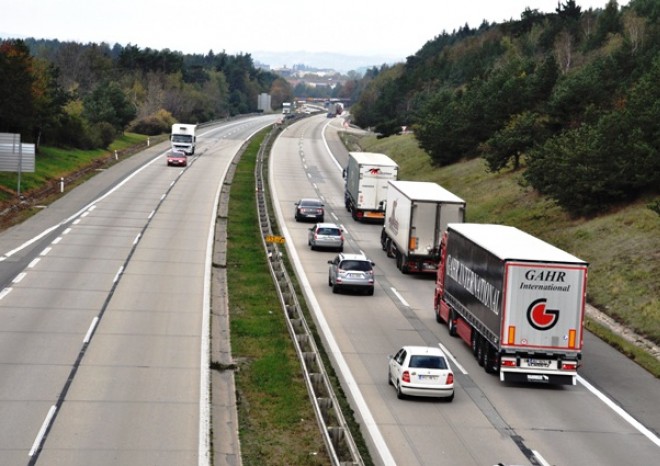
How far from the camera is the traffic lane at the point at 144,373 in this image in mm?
20875

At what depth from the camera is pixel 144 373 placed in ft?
88.7

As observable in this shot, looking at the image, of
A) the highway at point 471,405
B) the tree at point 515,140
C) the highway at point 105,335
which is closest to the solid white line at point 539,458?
the highway at point 471,405

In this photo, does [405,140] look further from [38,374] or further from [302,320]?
[38,374]

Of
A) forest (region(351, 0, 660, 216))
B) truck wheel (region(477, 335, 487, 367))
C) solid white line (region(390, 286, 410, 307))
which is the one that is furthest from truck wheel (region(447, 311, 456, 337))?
forest (region(351, 0, 660, 216))

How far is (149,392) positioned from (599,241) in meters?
26.5

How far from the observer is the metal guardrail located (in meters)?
20.6

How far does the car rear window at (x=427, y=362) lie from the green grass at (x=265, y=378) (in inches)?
109

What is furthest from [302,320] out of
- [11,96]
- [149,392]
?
[11,96]

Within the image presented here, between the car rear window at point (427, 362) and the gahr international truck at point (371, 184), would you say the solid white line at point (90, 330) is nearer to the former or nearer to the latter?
the car rear window at point (427, 362)

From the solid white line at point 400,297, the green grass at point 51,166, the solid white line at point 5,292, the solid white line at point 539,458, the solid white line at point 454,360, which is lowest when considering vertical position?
the solid white line at point 539,458

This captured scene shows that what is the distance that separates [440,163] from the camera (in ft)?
286

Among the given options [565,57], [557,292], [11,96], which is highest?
[565,57]

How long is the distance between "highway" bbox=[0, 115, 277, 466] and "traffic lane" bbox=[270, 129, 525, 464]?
13.7 ft

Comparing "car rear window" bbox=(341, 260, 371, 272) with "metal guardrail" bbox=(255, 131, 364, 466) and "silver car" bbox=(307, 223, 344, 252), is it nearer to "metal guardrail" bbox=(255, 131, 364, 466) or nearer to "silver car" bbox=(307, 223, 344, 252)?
"metal guardrail" bbox=(255, 131, 364, 466)
